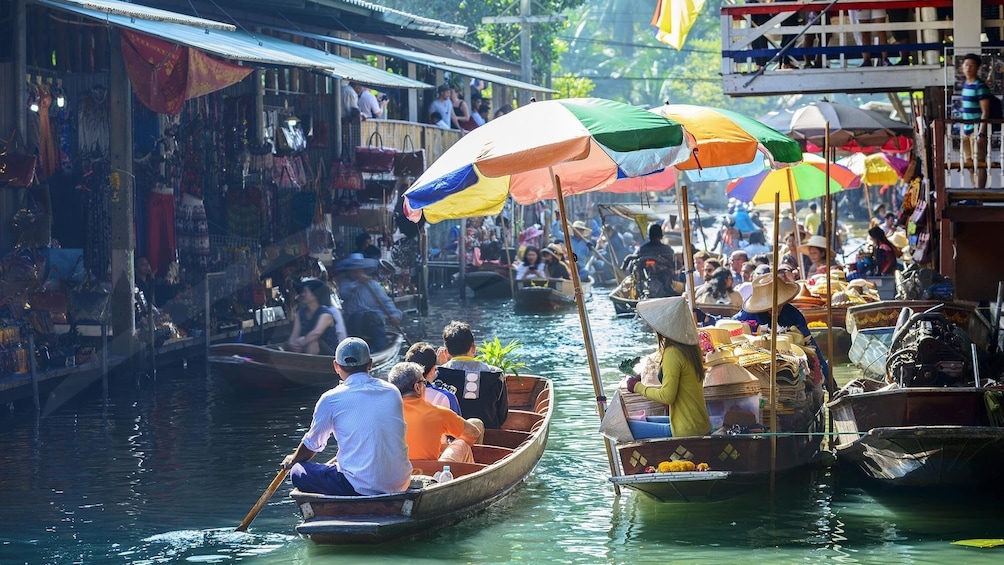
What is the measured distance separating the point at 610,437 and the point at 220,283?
9.19 meters

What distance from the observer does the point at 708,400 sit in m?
9.79

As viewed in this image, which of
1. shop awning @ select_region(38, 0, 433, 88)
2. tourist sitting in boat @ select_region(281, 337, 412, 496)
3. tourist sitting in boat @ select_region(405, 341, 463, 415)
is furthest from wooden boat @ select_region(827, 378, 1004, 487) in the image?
shop awning @ select_region(38, 0, 433, 88)

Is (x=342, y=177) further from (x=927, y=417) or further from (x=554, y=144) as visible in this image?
(x=927, y=417)

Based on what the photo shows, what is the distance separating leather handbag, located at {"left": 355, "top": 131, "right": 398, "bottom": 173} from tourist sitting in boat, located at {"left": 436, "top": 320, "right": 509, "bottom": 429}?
1030 cm

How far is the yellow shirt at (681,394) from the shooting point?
9047 mm

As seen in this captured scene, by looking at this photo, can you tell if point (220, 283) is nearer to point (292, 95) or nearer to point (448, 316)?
point (292, 95)

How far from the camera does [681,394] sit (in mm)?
9156

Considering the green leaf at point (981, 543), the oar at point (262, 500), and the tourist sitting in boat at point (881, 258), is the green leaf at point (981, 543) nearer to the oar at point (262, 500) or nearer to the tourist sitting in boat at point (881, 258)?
the oar at point (262, 500)

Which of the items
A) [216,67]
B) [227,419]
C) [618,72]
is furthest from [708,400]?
[618,72]

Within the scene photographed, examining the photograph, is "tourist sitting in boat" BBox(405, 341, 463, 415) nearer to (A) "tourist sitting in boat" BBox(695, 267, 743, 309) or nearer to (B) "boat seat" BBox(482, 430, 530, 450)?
(B) "boat seat" BBox(482, 430, 530, 450)

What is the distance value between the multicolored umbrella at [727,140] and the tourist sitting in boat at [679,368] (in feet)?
5.72

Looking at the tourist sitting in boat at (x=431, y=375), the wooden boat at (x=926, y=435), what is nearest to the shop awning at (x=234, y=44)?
the tourist sitting in boat at (x=431, y=375)

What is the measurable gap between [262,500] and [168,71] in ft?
22.1

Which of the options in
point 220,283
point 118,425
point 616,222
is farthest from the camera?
point 616,222
